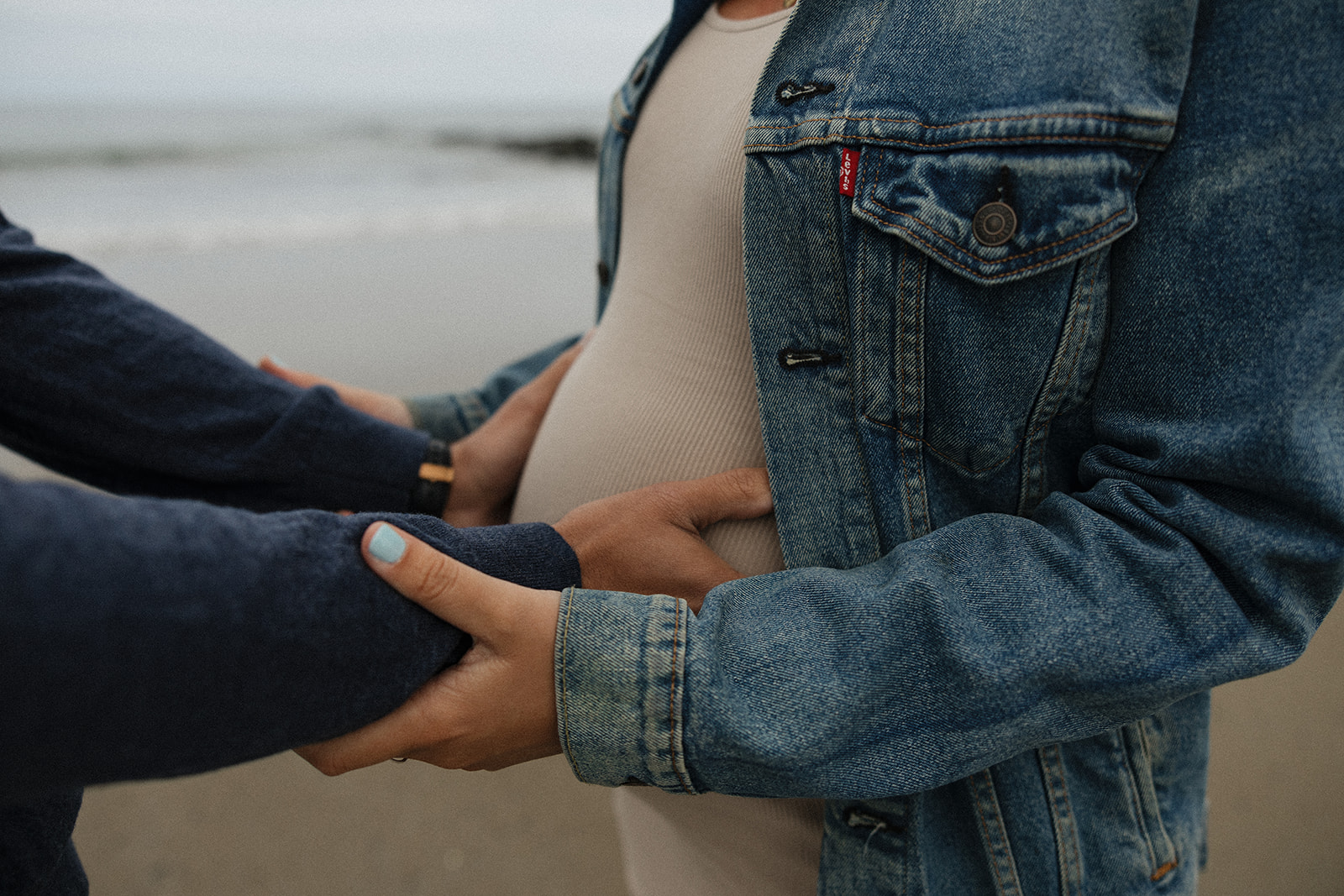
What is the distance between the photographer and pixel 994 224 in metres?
0.54

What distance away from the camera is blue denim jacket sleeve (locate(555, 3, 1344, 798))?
1.53 ft

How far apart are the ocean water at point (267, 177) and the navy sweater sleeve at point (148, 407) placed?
14.7ft

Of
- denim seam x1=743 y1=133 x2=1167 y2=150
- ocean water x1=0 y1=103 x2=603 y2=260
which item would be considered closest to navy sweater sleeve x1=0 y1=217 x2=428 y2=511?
denim seam x1=743 y1=133 x2=1167 y2=150

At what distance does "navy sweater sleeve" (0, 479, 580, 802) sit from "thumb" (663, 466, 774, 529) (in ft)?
0.92

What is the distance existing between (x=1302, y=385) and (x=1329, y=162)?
0.44 ft

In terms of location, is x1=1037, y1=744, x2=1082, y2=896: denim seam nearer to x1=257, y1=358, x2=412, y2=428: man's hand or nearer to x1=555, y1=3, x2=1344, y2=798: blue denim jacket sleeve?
x1=555, y1=3, x2=1344, y2=798: blue denim jacket sleeve

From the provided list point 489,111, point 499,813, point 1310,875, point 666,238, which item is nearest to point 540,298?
point 499,813

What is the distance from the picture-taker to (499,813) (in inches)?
62.4

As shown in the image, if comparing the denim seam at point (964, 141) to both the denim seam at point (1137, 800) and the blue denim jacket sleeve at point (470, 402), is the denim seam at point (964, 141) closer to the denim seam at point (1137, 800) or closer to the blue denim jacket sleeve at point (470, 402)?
the denim seam at point (1137, 800)

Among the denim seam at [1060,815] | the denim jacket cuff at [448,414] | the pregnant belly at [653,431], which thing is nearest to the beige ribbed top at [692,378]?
the pregnant belly at [653,431]

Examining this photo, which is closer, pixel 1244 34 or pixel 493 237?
pixel 1244 34

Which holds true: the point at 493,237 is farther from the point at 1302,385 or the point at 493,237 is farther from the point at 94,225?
the point at 1302,385

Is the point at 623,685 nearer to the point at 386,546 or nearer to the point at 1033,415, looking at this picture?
the point at 386,546

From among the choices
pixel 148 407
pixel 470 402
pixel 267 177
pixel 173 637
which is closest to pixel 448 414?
pixel 470 402
